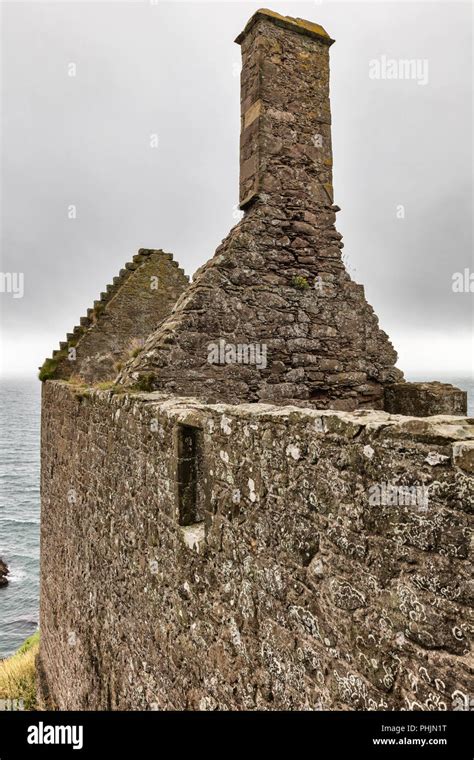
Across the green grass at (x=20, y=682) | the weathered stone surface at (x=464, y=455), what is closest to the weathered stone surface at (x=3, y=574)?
the green grass at (x=20, y=682)

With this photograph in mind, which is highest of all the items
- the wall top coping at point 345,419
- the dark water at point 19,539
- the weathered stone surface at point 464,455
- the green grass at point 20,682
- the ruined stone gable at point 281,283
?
the ruined stone gable at point 281,283

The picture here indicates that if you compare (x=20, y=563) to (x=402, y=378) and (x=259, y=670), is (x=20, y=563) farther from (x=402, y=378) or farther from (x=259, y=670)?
(x=259, y=670)

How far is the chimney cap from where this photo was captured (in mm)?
7191

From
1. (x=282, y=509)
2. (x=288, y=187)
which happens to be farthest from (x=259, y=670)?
(x=288, y=187)

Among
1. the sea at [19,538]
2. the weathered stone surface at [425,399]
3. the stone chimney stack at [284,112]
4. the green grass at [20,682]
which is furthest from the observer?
the sea at [19,538]

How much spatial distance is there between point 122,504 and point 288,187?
4.73 meters

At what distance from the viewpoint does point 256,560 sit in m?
3.36

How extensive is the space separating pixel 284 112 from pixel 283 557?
6416 mm

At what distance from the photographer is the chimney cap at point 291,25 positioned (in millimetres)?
7191

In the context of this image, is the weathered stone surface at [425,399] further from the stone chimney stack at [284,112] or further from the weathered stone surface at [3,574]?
the weathered stone surface at [3,574]

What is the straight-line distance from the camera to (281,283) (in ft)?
22.9

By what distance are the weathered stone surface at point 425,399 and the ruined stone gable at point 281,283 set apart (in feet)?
0.62

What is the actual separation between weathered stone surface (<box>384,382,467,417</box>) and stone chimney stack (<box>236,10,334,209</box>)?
9.65 ft

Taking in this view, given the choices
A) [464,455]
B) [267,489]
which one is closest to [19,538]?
[267,489]
